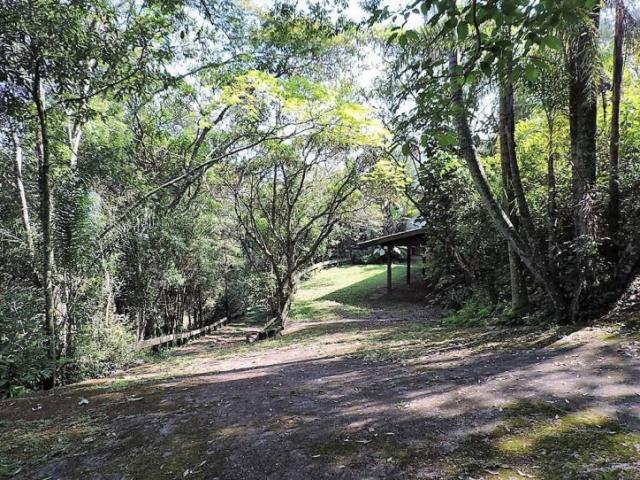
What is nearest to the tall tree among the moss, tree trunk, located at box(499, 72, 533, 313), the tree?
tree trunk, located at box(499, 72, 533, 313)

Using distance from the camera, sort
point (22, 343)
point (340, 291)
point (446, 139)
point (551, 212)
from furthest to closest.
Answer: point (340, 291)
point (551, 212)
point (22, 343)
point (446, 139)

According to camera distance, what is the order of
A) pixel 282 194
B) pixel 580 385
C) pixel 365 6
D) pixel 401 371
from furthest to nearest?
pixel 282 194
pixel 365 6
pixel 401 371
pixel 580 385

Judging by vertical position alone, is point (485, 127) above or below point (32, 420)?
above

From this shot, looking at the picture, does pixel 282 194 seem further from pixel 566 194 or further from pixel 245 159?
pixel 566 194

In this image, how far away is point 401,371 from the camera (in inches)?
205

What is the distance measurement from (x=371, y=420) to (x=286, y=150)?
10.1 meters

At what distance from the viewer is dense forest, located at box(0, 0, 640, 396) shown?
15.0 ft

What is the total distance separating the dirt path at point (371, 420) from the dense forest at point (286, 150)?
5.13ft

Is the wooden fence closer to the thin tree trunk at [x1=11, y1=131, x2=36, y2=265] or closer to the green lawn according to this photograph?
the thin tree trunk at [x1=11, y1=131, x2=36, y2=265]

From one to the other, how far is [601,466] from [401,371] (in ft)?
9.86

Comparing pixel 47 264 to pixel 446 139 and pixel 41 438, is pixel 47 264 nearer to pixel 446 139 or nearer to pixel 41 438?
pixel 41 438

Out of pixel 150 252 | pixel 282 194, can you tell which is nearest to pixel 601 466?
pixel 150 252

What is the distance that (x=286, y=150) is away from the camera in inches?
488

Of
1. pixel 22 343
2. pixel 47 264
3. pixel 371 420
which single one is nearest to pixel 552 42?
pixel 371 420
